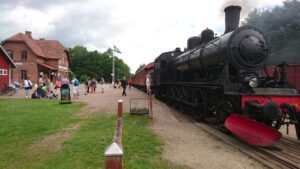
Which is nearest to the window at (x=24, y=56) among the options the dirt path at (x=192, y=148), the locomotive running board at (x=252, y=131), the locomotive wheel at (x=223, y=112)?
the dirt path at (x=192, y=148)

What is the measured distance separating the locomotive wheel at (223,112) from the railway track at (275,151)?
1.31 ft

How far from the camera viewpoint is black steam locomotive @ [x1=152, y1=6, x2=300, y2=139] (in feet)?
23.3

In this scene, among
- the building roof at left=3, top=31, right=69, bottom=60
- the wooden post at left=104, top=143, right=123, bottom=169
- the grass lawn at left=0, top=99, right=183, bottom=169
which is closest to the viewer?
the wooden post at left=104, top=143, right=123, bottom=169

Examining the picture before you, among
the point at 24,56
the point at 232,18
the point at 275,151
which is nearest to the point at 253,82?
the point at 275,151

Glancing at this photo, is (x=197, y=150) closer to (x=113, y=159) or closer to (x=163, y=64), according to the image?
(x=113, y=159)

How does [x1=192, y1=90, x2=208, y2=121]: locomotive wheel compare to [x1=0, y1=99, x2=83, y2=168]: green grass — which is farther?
[x1=192, y1=90, x2=208, y2=121]: locomotive wheel

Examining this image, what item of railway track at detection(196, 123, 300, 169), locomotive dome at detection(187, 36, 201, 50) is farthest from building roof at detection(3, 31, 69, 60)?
railway track at detection(196, 123, 300, 169)

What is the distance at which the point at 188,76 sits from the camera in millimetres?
13047

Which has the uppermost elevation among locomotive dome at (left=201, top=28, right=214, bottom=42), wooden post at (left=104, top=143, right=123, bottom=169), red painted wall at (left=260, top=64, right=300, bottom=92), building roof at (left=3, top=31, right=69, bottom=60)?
building roof at (left=3, top=31, right=69, bottom=60)

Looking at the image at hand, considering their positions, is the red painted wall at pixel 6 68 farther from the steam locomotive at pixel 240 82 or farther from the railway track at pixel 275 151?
the railway track at pixel 275 151

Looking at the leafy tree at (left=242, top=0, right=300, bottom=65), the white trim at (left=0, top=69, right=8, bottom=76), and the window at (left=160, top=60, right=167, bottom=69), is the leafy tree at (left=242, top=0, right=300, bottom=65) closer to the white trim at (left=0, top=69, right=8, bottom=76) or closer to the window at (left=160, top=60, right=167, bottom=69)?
the window at (left=160, top=60, right=167, bottom=69)

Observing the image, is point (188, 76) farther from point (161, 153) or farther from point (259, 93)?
point (161, 153)

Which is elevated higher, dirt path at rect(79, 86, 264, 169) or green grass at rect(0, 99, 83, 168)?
green grass at rect(0, 99, 83, 168)

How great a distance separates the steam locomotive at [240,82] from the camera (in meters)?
7.11
